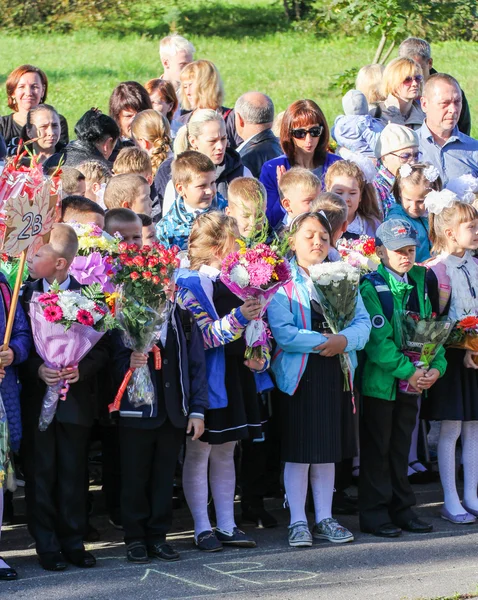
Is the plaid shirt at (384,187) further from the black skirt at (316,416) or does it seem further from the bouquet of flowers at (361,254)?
the black skirt at (316,416)

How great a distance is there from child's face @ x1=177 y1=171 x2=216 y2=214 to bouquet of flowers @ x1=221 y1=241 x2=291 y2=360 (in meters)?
1.37

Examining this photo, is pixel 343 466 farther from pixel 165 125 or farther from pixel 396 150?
pixel 165 125

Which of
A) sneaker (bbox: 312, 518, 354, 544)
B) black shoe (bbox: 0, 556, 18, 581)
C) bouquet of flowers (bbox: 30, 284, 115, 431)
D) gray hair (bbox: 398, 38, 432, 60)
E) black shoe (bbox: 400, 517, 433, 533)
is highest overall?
gray hair (bbox: 398, 38, 432, 60)

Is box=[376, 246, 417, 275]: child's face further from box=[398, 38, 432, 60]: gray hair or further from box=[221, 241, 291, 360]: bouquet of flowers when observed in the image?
box=[398, 38, 432, 60]: gray hair

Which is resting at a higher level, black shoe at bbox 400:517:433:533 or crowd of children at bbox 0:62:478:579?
crowd of children at bbox 0:62:478:579

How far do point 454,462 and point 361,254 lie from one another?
1.59 metres

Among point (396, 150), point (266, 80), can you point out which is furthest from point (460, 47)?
point (396, 150)

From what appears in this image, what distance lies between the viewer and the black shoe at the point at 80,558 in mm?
6395

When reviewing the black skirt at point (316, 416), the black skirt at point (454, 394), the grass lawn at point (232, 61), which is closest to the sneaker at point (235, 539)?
the black skirt at point (316, 416)

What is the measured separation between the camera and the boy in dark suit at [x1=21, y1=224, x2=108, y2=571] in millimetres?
6340

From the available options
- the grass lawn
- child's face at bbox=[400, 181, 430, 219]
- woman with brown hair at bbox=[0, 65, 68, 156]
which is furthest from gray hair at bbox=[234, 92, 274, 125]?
the grass lawn

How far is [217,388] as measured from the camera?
22.3 ft

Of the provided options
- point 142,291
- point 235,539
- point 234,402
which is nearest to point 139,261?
point 142,291

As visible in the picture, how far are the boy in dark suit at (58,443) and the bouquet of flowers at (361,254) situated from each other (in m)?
1.99
